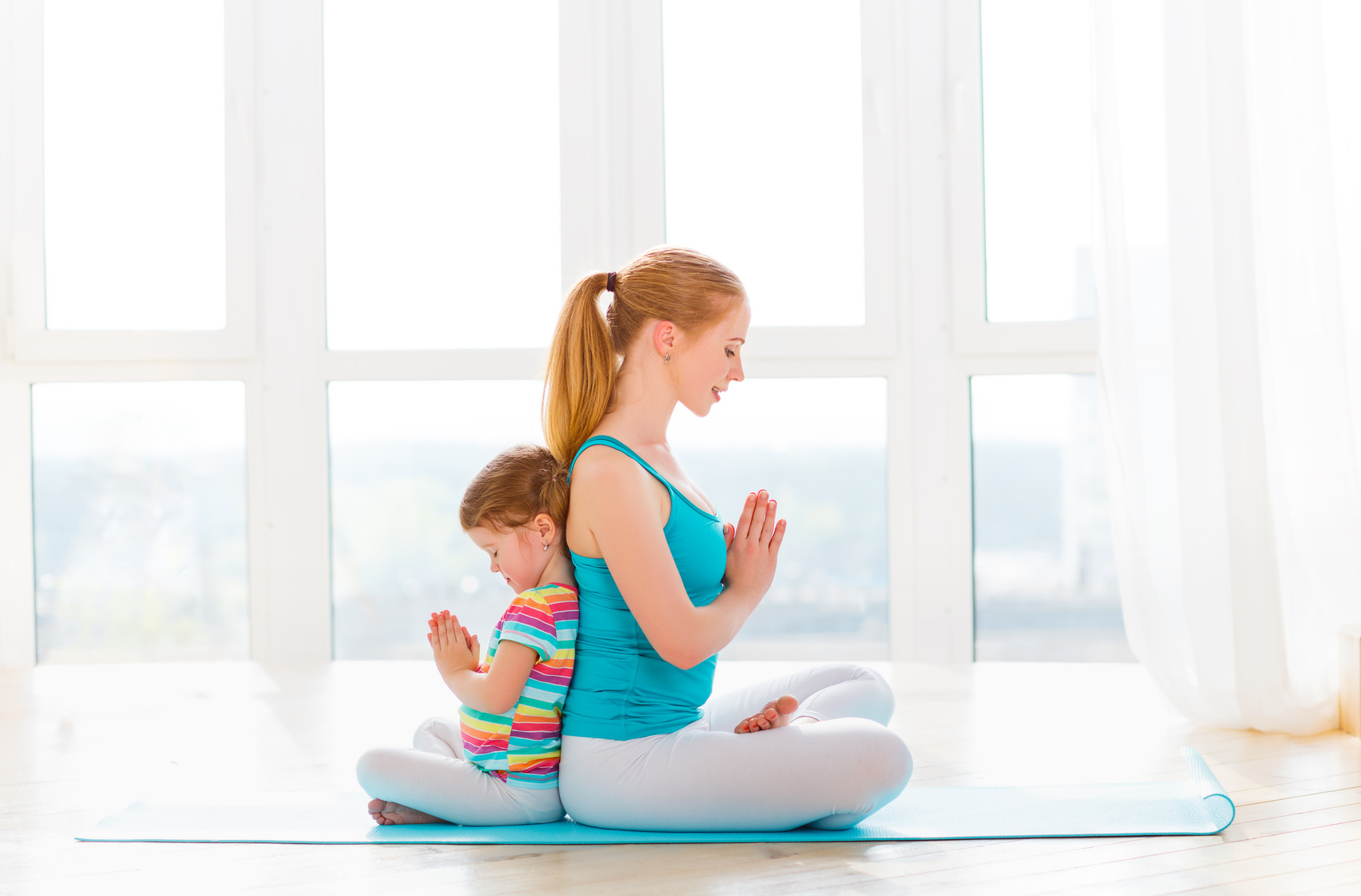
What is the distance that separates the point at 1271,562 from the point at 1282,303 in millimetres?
488

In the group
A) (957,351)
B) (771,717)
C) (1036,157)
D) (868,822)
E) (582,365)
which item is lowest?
(868,822)

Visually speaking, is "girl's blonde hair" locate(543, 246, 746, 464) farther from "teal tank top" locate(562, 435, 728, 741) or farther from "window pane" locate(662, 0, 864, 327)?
"window pane" locate(662, 0, 864, 327)

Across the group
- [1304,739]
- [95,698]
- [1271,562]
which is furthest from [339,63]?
[1304,739]

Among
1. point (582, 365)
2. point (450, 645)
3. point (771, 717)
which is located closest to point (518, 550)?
point (450, 645)

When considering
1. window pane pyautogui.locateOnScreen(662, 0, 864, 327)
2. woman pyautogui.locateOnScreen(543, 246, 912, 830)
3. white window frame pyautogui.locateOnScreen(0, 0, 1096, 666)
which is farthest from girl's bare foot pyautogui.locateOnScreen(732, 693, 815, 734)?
window pane pyautogui.locateOnScreen(662, 0, 864, 327)

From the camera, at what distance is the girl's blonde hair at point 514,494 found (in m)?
1.43

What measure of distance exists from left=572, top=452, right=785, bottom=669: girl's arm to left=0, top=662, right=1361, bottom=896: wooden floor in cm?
23

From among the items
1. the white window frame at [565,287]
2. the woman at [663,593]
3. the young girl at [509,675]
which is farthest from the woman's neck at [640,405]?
the white window frame at [565,287]

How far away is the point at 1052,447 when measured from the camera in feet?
9.80

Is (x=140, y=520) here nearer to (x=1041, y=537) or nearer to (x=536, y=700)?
(x=536, y=700)

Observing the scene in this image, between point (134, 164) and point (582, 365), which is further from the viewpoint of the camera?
point (134, 164)

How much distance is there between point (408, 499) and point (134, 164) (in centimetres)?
122

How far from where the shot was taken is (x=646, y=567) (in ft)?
4.37

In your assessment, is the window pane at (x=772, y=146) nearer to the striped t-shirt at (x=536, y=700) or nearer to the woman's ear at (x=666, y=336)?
the woman's ear at (x=666, y=336)
